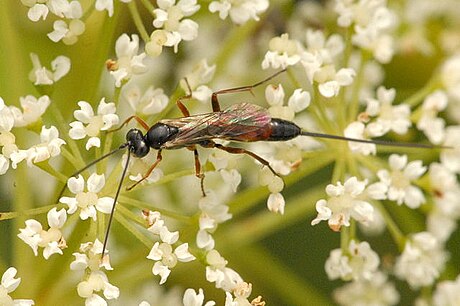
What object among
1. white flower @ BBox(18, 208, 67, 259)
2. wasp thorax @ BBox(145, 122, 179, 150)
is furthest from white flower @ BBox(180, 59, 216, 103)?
white flower @ BBox(18, 208, 67, 259)

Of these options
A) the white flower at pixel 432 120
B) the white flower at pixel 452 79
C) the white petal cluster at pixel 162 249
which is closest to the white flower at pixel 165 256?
the white petal cluster at pixel 162 249

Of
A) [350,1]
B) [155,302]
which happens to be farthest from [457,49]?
[155,302]

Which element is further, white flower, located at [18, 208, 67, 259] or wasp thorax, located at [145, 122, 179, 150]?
wasp thorax, located at [145, 122, 179, 150]

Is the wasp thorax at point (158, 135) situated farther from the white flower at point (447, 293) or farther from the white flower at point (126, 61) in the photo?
the white flower at point (447, 293)

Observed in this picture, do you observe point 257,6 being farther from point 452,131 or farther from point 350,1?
point 452,131

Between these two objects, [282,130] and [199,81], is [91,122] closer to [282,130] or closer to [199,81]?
[199,81]

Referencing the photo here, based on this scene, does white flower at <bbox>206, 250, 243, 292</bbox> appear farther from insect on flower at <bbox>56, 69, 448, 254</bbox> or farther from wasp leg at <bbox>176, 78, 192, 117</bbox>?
wasp leg at <bbox>176, 78, 192, 117</bbox>
